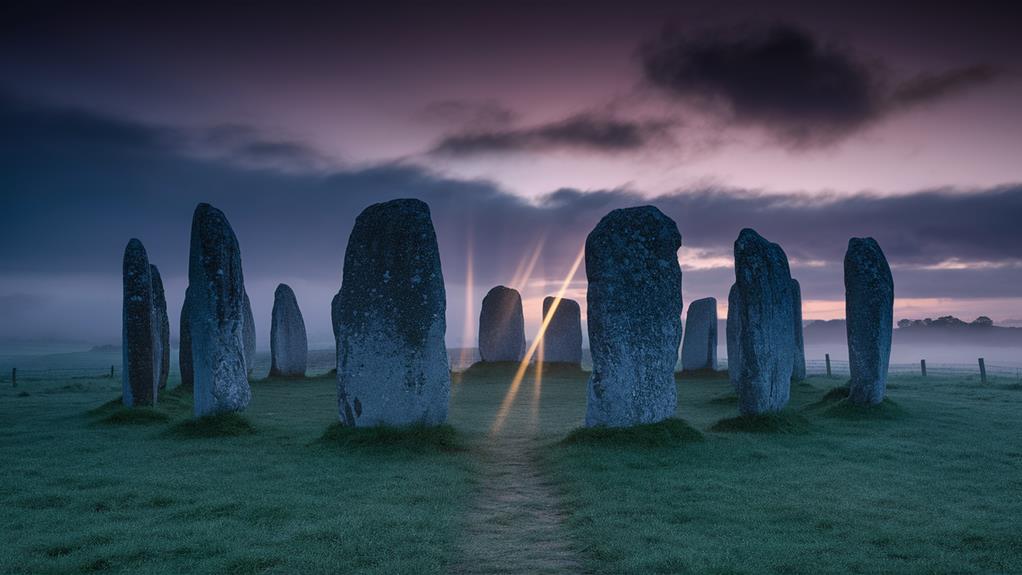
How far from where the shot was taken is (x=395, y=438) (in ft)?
43.3

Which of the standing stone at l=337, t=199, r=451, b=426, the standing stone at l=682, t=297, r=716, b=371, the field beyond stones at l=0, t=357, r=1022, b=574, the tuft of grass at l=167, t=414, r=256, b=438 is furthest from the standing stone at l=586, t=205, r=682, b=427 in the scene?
the standing stone at l=682, t=297, r=716, b=371

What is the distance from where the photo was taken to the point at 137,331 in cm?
1791

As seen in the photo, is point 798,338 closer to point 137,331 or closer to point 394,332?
point 394,332

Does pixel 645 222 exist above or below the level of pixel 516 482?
above

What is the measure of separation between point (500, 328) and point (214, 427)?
23.3 m

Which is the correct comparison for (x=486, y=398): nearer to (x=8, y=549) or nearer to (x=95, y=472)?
(x=95, y=472)

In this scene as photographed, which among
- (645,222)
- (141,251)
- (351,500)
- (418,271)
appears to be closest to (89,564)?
(351,500)

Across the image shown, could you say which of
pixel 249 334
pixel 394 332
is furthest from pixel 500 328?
pixel 394 332

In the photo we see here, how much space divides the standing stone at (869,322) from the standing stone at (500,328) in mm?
20985

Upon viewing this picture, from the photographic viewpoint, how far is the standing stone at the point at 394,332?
539 inches

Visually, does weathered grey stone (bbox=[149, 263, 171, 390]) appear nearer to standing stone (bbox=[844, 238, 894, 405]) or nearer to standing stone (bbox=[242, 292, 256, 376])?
standing stone (bbox=[242, 292, 256, 376])

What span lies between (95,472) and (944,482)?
13.9 m

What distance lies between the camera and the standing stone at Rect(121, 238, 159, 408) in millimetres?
17906

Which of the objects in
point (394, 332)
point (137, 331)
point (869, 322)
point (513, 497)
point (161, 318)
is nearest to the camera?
point (513, 497)
